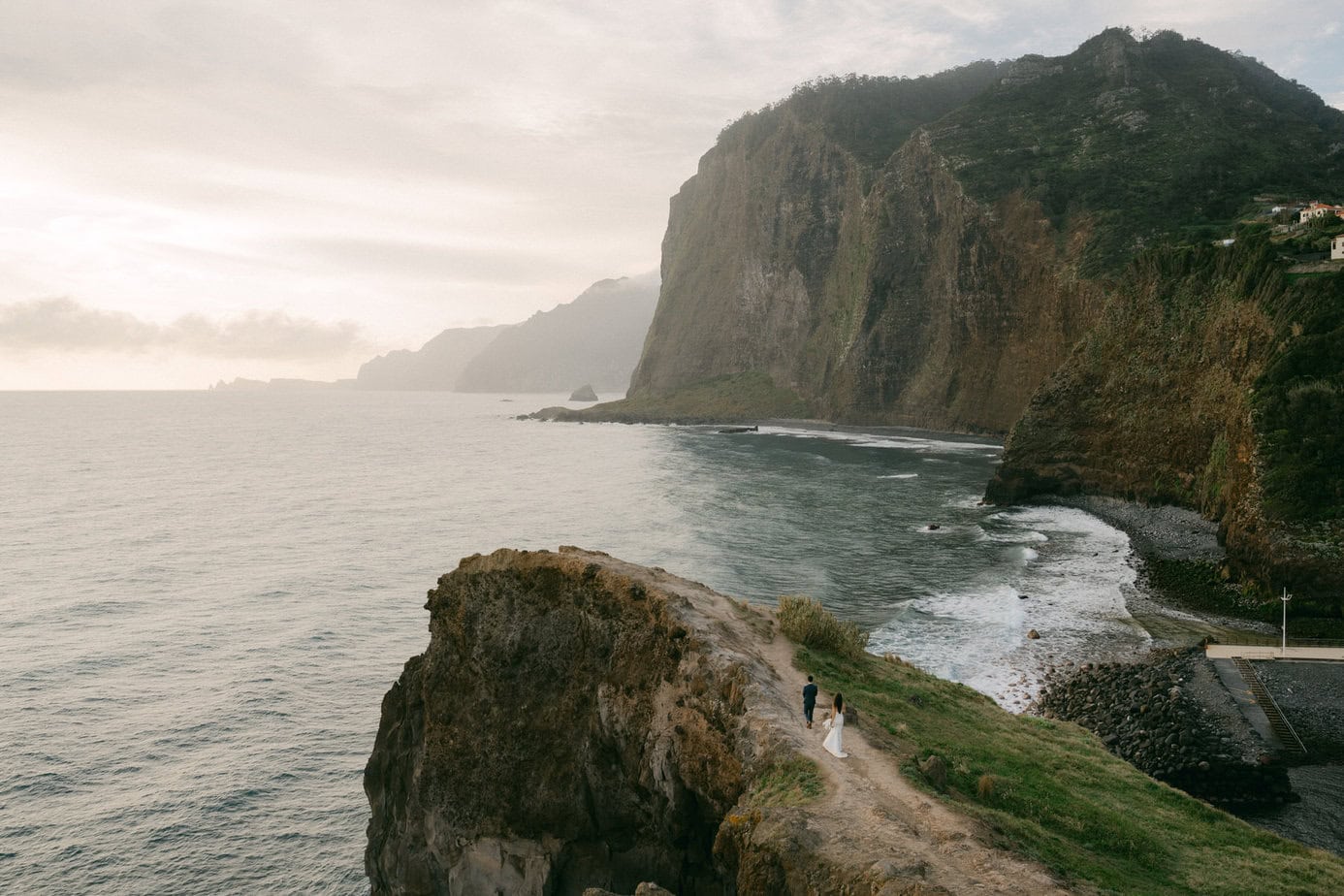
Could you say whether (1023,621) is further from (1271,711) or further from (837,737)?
(837,737)

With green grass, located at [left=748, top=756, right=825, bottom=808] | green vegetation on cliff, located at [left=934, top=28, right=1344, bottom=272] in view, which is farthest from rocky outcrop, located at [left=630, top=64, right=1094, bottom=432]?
green grass, located at [left=748, top=756, right=825, bottom=808]

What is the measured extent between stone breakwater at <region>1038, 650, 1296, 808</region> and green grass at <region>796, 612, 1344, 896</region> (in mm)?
4498

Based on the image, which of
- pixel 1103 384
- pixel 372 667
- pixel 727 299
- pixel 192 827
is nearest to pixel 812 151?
pixel 727 299

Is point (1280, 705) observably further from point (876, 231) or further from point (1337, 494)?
point (876, 231)

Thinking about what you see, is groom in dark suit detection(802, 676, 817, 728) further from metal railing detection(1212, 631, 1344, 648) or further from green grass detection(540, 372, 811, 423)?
green grass detection(540, 372, 811, 423)

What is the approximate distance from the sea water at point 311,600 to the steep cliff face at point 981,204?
2610cm

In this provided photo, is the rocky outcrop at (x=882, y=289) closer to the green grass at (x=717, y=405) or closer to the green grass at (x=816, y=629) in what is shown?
the green grass at (x=717, y=405)

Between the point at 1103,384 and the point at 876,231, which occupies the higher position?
the point at 876,231

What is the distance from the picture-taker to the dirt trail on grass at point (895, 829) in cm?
1120

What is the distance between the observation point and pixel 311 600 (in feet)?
149

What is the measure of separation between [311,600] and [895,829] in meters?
41.0

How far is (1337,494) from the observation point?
38.0 m

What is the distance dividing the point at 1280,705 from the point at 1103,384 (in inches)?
1701

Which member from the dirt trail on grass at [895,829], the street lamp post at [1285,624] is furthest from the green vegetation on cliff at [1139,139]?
the dirt trail on grass at [895,829]
